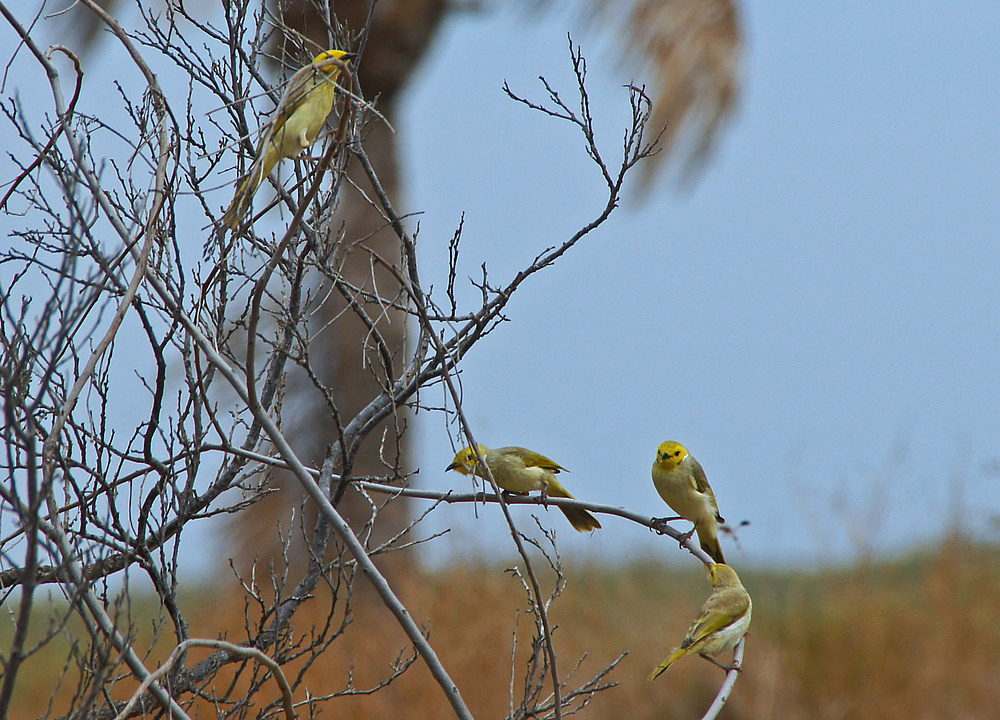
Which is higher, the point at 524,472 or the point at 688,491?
the point at 524,472

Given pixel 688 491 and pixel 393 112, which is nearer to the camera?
pixel 688 491

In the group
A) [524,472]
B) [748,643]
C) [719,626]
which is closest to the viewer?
[719,626]

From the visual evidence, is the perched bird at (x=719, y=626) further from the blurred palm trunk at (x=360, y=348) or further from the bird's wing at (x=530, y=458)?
the blurred palm trunk at (x=360, y=348)

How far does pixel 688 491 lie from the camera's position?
390 centimetres

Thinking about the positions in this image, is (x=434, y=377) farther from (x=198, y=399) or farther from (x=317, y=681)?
(x=317, y=681)

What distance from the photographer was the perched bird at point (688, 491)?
12.7 ft

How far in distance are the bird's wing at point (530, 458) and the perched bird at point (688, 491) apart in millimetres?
430

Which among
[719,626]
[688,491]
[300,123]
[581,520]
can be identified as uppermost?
[300,123]

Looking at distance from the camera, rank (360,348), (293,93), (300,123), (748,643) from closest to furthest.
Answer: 1. (293,93)
2. (300,123)
3. (748,643)
4. (360,348)

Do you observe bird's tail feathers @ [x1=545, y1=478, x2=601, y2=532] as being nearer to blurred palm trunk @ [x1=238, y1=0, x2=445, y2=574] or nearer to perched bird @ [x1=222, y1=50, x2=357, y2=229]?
perched bird @ [x1=222, y1=50, x2=357, y2=229]

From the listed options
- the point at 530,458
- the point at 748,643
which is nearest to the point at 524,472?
the point at 530,458

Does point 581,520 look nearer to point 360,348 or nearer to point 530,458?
point 530,458

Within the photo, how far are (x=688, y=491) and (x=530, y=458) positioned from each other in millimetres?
653

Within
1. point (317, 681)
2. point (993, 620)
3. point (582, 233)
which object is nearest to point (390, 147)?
point (317, 681)
